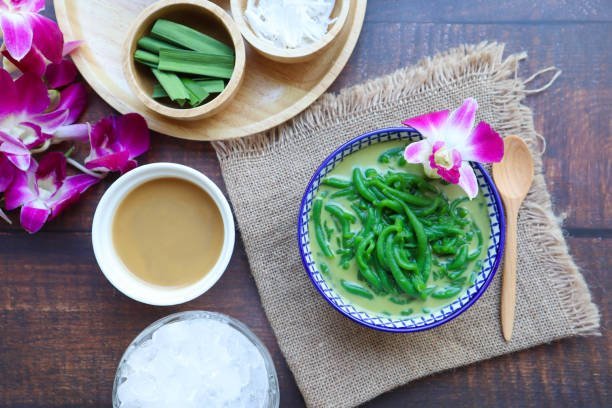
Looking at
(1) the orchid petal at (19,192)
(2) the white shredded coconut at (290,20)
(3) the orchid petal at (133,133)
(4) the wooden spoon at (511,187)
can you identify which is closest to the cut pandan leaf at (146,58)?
(3) the orchid petal at (133,133)

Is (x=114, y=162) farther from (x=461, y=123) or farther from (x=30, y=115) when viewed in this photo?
(x=461, y=123)

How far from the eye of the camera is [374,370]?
4.27 ft

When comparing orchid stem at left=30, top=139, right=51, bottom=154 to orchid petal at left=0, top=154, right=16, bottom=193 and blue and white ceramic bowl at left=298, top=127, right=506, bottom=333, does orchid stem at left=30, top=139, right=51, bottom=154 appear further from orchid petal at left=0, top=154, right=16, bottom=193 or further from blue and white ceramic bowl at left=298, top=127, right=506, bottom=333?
blue and white ceramic bowl at left=298, top=127, right=506, bottom=333

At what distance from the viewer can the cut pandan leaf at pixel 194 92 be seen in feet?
4.17

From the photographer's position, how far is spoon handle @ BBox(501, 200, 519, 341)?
4.17 ft

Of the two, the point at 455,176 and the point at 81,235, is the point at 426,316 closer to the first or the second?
the point at 455,176

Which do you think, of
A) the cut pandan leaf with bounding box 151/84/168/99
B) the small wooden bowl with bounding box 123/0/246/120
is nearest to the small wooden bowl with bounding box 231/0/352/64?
the small wooden bowl with bounding box 123/0/246/120

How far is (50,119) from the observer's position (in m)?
1.28

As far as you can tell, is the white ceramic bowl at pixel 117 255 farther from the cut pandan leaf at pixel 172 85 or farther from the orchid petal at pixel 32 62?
the orchid petal at pixel 32 62

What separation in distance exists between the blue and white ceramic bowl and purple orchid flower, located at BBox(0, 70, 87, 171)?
574 millimetres

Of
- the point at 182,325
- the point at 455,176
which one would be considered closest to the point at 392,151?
the point at 455,176

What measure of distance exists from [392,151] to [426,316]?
370mm

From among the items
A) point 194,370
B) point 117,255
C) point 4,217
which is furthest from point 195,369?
point 4,217

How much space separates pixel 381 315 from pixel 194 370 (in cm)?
42
